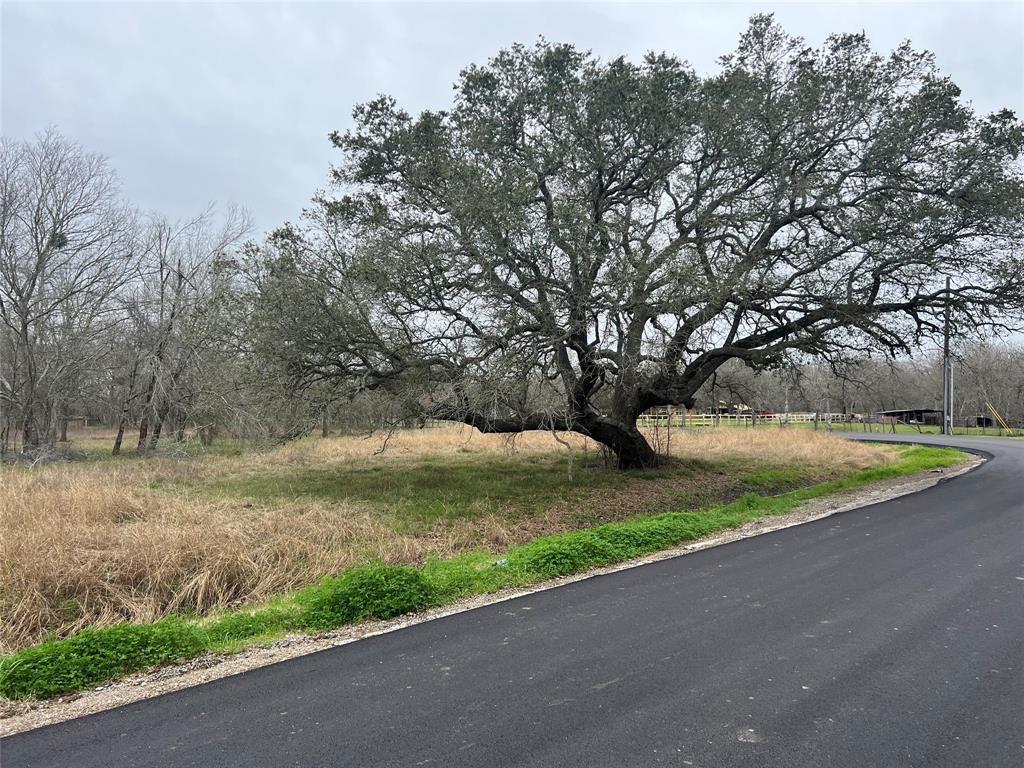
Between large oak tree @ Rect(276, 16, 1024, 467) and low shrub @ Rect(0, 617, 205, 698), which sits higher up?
large oak tree @ Rect(276, 16, 1024, 467)

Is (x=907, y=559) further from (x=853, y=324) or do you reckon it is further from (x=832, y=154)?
(x=832, y=154)

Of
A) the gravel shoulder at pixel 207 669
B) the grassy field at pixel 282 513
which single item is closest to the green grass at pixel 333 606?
the gravel shoulder at pixel 207 669

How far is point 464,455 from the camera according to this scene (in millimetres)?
22641

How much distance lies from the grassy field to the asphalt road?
9.46 ft

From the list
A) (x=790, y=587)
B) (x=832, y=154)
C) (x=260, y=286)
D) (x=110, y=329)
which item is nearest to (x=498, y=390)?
(x=260, y=286)

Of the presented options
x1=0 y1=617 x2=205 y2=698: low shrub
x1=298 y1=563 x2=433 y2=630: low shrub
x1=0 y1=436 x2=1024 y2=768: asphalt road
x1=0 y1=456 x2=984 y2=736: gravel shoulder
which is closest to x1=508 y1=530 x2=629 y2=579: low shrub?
x1=0 y1=456 x2=984 y2=736: gravel shoulder

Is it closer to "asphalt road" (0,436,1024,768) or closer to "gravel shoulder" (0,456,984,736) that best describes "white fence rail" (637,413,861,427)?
"gravel shoulder" (0,456,984,736)

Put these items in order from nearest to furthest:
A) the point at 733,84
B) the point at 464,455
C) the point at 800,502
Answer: the point at 800,502
the point at 733,84
the point at 464,455

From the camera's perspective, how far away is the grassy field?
641 centimetres

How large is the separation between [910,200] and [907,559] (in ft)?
33.7

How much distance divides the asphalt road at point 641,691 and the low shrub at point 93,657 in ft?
2.42

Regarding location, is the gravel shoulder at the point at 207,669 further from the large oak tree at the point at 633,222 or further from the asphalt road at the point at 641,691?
the large oak tree at the point at 633,222

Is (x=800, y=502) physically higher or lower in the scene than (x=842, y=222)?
lower

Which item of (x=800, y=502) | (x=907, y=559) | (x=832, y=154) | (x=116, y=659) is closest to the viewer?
(x=116, y=659)
